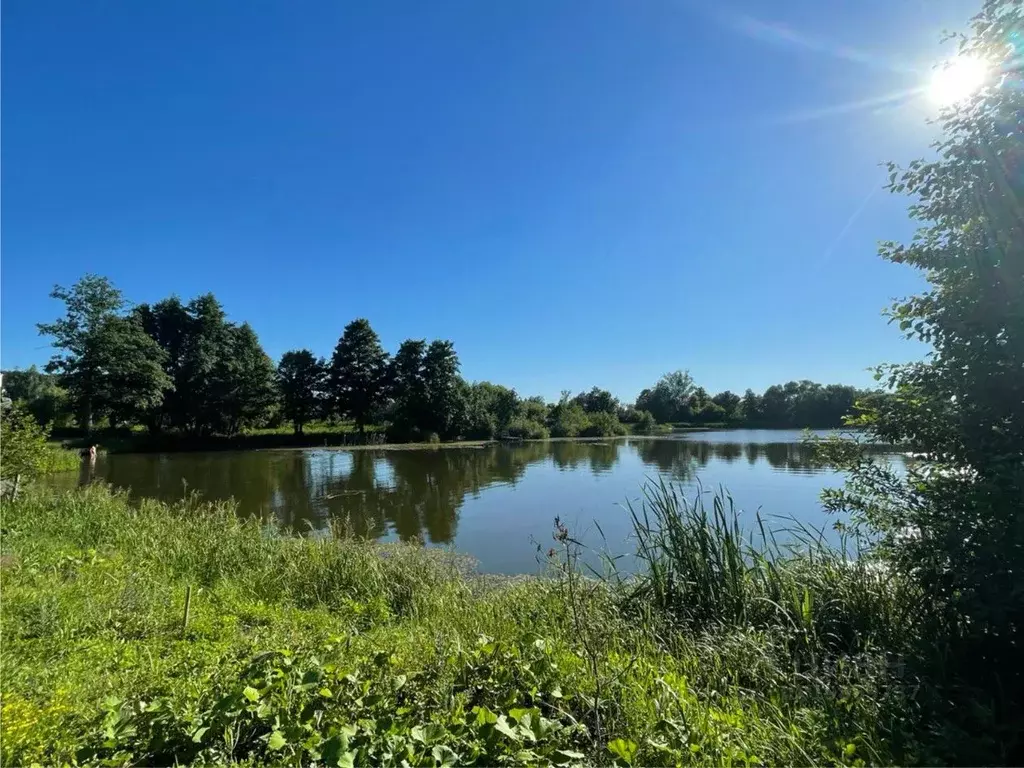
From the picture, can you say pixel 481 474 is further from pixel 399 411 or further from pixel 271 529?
pixel 399 411

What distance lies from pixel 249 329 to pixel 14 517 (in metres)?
35.2

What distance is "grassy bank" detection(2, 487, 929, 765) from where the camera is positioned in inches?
78.4

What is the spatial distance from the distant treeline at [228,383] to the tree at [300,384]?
82 mm

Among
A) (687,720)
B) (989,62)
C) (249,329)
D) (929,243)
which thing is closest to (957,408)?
(929,243)

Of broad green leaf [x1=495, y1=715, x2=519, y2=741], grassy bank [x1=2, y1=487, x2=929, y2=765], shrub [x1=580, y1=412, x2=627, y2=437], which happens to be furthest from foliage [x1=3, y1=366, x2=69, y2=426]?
shrub [x1=580, y1=412, x2=627, y2=437]

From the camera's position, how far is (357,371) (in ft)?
129

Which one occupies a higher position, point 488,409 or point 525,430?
point 488,409

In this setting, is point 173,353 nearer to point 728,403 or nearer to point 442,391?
point 442,391

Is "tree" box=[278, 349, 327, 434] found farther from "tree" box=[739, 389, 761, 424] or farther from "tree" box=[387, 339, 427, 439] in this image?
"tree" box=[739, 389, 761, 424]

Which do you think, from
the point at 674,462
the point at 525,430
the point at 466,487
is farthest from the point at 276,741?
the point at 525,430

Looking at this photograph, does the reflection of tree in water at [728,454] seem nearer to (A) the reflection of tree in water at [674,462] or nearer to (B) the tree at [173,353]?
(A) the reflection of tree in water at [674,462]

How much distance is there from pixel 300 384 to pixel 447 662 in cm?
4036

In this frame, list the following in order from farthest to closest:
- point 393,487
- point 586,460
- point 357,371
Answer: point 357,371 < point 586,460 < point 393,487

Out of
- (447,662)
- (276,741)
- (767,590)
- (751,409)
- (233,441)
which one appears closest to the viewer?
(276,741)
